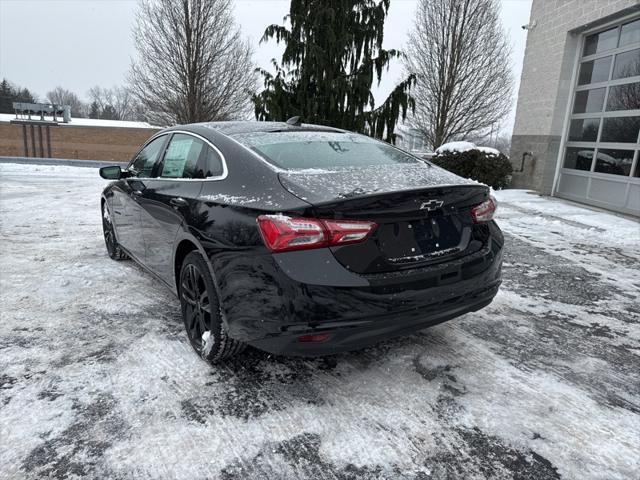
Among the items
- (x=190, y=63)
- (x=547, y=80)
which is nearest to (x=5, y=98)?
(x=190, y=63)

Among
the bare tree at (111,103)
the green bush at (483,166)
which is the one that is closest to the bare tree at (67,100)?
the bare tree at (111,103)

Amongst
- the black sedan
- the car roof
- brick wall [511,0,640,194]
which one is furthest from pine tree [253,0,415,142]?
the black sedan

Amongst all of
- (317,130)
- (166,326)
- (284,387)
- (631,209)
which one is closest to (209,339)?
(284,387)

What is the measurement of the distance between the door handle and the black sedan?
11 millimetres

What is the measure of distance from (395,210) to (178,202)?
159 centimetres

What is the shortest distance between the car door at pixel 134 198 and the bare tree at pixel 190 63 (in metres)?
15.4

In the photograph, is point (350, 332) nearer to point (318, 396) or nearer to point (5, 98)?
point (318, 396)

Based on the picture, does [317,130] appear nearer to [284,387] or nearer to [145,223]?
[145,223]

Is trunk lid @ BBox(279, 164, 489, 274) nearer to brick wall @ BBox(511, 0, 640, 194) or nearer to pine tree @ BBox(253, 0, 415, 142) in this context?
pine tree @ BBox(253, 0, 415, 142)

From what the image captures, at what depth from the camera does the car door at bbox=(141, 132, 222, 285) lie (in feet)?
9.83

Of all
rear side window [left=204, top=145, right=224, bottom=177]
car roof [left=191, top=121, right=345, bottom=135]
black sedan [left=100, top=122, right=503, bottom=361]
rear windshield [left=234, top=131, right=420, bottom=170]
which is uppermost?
car roof [left=191, top=121, right=345, bottom=135]

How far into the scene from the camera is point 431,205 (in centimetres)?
243

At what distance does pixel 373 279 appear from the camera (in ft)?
7.41

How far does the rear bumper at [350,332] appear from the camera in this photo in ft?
7.31
